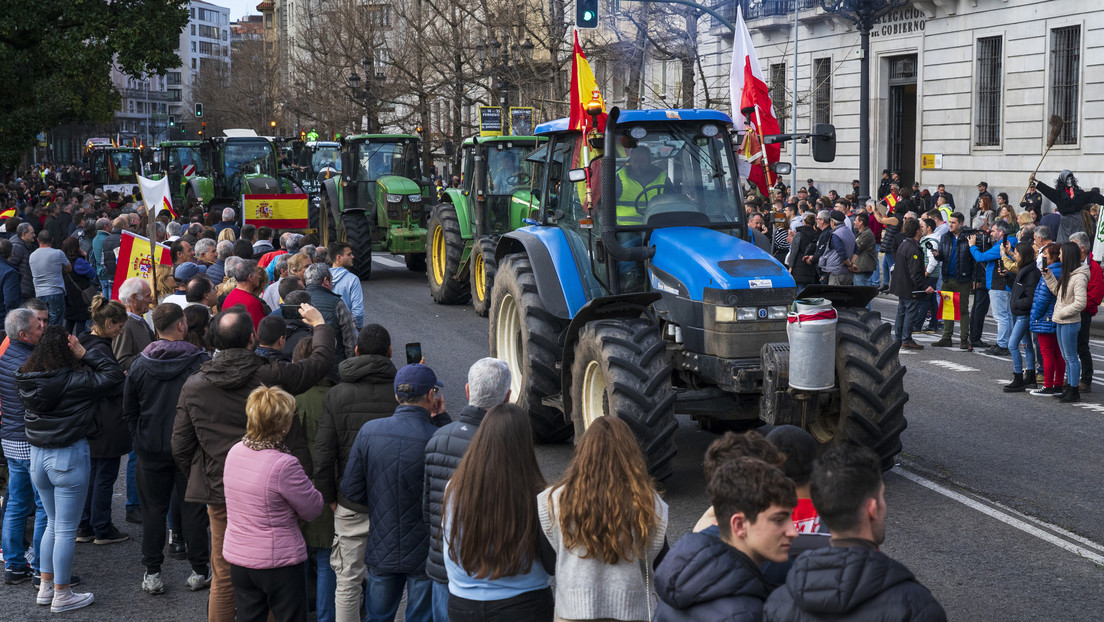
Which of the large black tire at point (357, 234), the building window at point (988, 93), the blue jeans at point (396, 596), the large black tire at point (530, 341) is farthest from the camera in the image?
the building window at point (988, 93)

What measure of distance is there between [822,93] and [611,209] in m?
27.5

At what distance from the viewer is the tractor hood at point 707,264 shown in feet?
25.7

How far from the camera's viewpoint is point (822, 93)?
34250mm

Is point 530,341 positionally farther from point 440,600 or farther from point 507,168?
point 507,168

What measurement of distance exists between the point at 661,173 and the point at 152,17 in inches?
697

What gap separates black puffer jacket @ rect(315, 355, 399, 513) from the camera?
223 inches

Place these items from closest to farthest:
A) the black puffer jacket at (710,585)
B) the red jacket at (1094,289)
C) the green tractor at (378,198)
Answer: the black puffer jacket at (710,585)
the red jacket at (1094,289)
the green tractor at (378,198)

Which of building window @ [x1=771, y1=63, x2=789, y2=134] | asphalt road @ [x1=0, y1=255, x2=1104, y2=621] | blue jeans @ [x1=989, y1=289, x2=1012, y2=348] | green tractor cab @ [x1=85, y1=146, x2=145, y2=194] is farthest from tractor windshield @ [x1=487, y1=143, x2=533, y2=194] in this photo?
green tractor cab @ [x1=85, y1=146, x2=145, y2=194]

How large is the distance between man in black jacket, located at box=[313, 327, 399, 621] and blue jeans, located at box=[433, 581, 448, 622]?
0.71 m

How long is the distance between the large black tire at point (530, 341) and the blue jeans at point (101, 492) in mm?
2787

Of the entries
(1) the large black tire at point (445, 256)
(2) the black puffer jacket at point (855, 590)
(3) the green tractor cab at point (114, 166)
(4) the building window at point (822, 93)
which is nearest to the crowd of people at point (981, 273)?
(1) the large black tire at point (445, 256)

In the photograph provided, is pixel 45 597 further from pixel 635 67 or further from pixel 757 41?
pixel 757 41

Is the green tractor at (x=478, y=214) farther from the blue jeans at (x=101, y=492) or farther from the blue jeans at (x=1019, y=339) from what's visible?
the blue jeans at (x=101, y=492)

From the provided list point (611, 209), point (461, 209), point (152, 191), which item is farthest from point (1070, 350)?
point (152, 191)
